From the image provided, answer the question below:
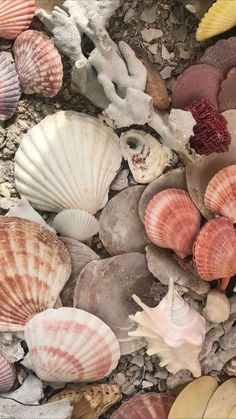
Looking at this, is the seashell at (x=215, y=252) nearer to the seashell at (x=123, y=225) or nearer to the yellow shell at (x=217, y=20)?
the seashell at (x=123, y=225)

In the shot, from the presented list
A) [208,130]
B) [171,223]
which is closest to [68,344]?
[171,223]

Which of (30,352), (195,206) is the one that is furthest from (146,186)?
(30,352)

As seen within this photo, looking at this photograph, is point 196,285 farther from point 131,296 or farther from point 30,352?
point 30,352

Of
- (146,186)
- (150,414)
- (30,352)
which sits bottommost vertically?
(150,414)

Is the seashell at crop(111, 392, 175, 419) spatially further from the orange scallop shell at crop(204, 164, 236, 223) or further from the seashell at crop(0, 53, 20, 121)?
the seashell at crop(0, 53, 20, 121)

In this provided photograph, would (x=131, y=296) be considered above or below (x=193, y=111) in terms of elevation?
below

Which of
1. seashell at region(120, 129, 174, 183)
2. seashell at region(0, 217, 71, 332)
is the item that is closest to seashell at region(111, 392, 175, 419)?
seashell at region(0, 217, 71, 332)
